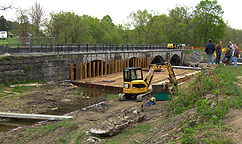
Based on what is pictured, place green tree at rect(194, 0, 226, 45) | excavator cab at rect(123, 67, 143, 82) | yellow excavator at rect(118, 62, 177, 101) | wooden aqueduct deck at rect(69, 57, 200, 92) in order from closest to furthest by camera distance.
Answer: yellow excavator at rect(118, 62, 177, 101)
excavator cab at rect(123, 67, 143, 82)
wooden aqueduct deck at rect(69, 57, 200, 92)
green tree at rect(194, 0, 226, 45)

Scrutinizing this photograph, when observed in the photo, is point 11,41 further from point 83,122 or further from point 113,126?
point 113,126

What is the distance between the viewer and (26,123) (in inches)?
483

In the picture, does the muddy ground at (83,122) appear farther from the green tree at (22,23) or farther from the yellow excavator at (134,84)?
the green tree at (22,23)

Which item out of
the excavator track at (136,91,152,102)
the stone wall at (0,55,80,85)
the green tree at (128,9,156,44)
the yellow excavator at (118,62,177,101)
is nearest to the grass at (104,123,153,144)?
the excavator track at (136,91,152,102)

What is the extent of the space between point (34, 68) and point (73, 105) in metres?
6.61


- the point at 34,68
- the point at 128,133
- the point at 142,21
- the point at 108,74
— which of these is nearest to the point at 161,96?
the point at 128,133

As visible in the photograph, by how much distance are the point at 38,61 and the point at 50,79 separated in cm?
224

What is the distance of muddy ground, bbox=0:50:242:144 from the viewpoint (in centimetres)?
678

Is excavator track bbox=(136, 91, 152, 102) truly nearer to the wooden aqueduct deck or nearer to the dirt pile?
the wooden aqueduct deck

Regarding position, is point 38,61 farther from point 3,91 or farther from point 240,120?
point 240,120

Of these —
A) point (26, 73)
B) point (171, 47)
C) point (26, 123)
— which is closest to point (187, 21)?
point (171, 47)

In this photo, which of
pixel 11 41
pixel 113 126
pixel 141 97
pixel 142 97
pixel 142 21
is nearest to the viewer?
pixel 113 126

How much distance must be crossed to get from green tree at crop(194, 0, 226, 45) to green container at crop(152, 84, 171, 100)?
62.3m

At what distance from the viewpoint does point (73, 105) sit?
54.6 feet
